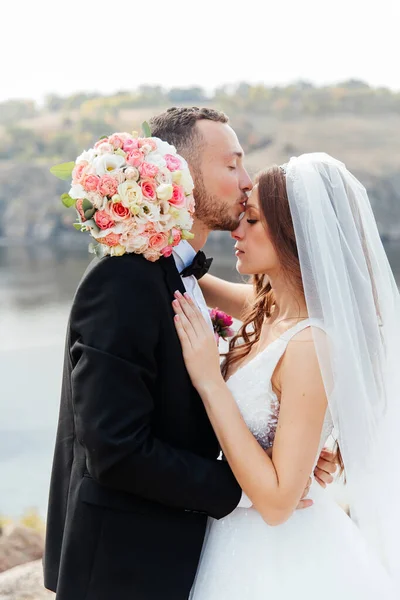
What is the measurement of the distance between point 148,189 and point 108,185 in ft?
0.39

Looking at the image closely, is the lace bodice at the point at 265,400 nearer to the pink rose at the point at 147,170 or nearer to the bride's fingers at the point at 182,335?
the bride's fingers at the point at 182,335

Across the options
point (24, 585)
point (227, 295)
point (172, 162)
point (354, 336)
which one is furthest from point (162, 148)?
point (24, 585)

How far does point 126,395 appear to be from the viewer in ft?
6.38

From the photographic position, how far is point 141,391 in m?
1.98

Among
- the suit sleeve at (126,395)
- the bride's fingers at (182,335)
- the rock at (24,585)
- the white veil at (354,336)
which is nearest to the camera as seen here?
the suit sleeve at (126,395)

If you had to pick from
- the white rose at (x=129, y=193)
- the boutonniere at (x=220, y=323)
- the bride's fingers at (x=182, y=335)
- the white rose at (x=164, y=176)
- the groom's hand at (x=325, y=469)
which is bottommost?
the groom's hand at (x=325, y=469)

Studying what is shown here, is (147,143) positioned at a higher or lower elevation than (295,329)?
higher

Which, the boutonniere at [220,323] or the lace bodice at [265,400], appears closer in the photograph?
the lace bodice at [265,400]

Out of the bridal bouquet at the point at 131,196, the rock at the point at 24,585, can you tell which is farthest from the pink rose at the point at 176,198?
the rock at the point at 24,585

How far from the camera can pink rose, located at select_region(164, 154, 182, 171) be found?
6.85 feet

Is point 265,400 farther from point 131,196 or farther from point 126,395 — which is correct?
point 131,196

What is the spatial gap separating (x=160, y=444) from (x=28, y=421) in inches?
461

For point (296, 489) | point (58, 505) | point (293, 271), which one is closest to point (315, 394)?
point (296, 489)

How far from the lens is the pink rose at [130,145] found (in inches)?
81.0
